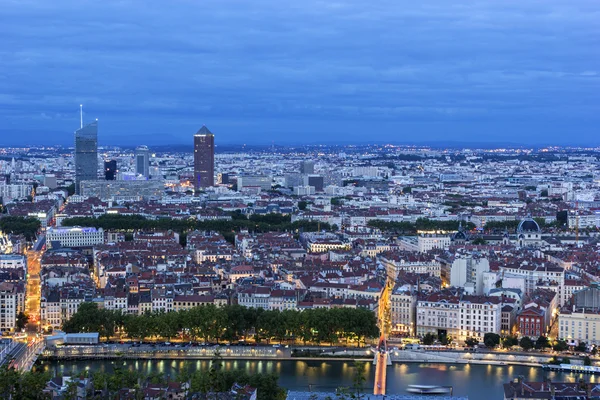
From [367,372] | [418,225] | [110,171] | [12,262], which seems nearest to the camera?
[367,372]

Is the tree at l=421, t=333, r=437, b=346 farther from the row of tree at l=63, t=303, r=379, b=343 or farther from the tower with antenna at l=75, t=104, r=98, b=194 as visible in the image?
the tower with antenna at l=75, t=104, r=98, b=194

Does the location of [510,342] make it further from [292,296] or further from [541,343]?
[292,296]

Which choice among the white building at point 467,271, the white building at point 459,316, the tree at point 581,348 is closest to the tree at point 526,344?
the tree at point 581,348

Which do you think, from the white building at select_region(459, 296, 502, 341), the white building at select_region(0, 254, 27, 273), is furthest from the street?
the white building at select_region(459, 296, 502, 341)

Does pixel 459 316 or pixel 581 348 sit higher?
pixel 459 316

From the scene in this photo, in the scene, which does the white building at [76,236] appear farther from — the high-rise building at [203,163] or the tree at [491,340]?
the high-rise building at [203,163]

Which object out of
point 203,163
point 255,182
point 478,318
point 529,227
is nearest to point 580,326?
point 478,318

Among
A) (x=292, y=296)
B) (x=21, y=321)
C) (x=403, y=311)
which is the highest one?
(x=292, y=296)
